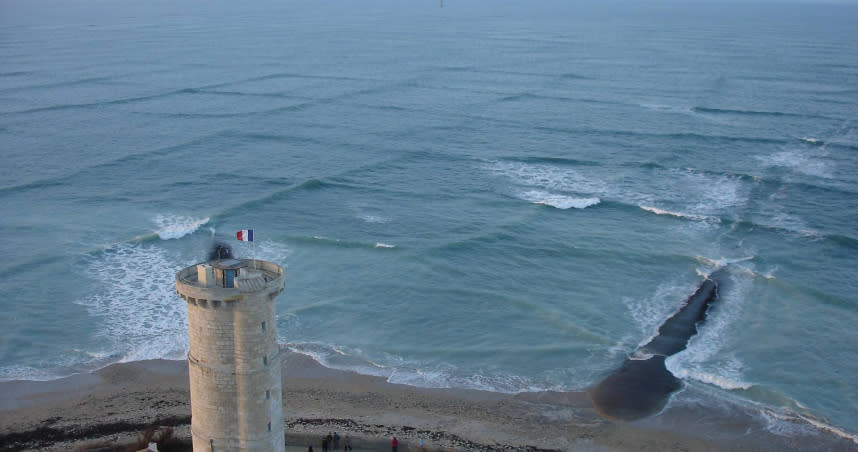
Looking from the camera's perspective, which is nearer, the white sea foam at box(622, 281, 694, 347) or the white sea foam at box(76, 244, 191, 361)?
the white sea foam at box(76, 244, 191, 361)

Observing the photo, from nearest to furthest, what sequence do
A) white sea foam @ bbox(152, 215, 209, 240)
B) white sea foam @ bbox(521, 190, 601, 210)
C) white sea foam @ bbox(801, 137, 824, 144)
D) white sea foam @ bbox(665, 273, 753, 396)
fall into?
white sea foam @ bbox(665, 273, 753, 396) → white sea foam @ bbox(152, 215, 209, 240) → white sea foam @ bbox(521, 190, 601, 210) → white sea foam @ bbox(801, 137, 824, 144)

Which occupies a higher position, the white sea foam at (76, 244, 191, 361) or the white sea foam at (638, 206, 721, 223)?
the white sea foam at (638, 206, 721, 223)

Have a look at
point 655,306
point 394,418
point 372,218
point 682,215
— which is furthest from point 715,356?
point 372,218

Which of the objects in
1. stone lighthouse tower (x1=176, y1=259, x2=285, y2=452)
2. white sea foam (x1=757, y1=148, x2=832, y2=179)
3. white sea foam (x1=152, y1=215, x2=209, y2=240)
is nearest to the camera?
stone lighthouse tower (x1=176, y1=259, x2=285, y2=452)

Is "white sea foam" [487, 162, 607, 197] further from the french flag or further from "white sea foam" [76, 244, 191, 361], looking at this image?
the french flag

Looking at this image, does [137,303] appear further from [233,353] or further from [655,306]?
[655,306]

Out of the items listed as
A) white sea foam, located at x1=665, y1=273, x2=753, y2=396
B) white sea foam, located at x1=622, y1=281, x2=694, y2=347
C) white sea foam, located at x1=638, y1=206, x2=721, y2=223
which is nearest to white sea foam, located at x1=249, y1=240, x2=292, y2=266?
white sea foam, located at x1=622, y1=281, x2=694, y2=347

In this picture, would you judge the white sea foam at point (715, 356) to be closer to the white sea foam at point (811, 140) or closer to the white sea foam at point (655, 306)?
the white sea foam at point (655, 306)
